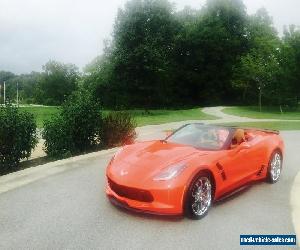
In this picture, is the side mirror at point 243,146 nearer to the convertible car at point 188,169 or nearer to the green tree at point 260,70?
A: the convertible car at point 188,169

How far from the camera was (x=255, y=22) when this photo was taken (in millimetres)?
66312

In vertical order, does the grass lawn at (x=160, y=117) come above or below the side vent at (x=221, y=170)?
below

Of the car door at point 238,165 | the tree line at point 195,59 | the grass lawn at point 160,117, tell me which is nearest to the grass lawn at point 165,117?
the grass lawn at point 160,117

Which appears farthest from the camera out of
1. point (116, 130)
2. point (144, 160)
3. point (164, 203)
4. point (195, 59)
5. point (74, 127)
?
point (195, 59)

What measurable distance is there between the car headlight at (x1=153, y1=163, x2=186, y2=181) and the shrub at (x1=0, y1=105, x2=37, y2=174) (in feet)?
16.2

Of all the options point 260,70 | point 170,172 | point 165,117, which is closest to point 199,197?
point 170,172

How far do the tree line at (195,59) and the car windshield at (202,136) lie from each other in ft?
69.5

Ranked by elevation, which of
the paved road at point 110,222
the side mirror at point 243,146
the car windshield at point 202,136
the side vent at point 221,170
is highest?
the car windshield at point 202,136

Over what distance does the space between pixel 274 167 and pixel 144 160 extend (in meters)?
3.44

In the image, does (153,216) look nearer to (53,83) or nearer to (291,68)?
(291,68)

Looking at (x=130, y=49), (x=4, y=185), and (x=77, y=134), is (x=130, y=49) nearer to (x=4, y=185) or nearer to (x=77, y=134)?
(x=77, y=134)

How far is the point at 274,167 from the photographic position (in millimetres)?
8477

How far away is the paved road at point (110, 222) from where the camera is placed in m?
5.13

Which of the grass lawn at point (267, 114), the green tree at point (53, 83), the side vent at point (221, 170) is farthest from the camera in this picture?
the green tree at point (53, 83)
